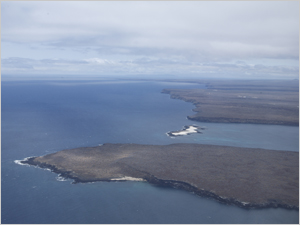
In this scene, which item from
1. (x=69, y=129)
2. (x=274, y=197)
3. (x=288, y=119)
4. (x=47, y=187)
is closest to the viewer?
(x=274, y=197)

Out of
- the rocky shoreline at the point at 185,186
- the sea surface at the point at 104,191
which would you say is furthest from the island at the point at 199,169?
the sea surface at the point at 104,191

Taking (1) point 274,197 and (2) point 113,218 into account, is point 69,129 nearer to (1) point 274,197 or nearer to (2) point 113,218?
(2) point 113,218

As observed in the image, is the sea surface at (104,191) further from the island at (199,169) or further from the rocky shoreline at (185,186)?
the island at (199,169)

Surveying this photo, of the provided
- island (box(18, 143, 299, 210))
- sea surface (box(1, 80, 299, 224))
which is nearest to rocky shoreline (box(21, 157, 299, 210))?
island (box(18, 143, 299, 210))

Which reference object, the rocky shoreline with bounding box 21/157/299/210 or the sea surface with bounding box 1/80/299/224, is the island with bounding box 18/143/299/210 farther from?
the sea surface with bounding box 1/80/299/224

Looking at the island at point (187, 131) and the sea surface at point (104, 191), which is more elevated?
the island at point (187, 131)

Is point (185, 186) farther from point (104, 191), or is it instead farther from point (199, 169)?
point (104, 191)

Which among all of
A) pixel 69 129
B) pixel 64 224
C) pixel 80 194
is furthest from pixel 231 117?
pixel 64 224

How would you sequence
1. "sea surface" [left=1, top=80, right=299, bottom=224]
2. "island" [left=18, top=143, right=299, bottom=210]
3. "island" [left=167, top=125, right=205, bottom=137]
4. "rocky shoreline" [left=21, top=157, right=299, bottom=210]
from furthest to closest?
"island" [left=167, top=125, right=205, bottom=137]
"island" [left=18, top=143, right=299, bottom=210]
"rocky shoreline" [left=21, top=157, right=299, bottom=210]
"sea surface" [left=1, top=80, right=299, bottom=224]
